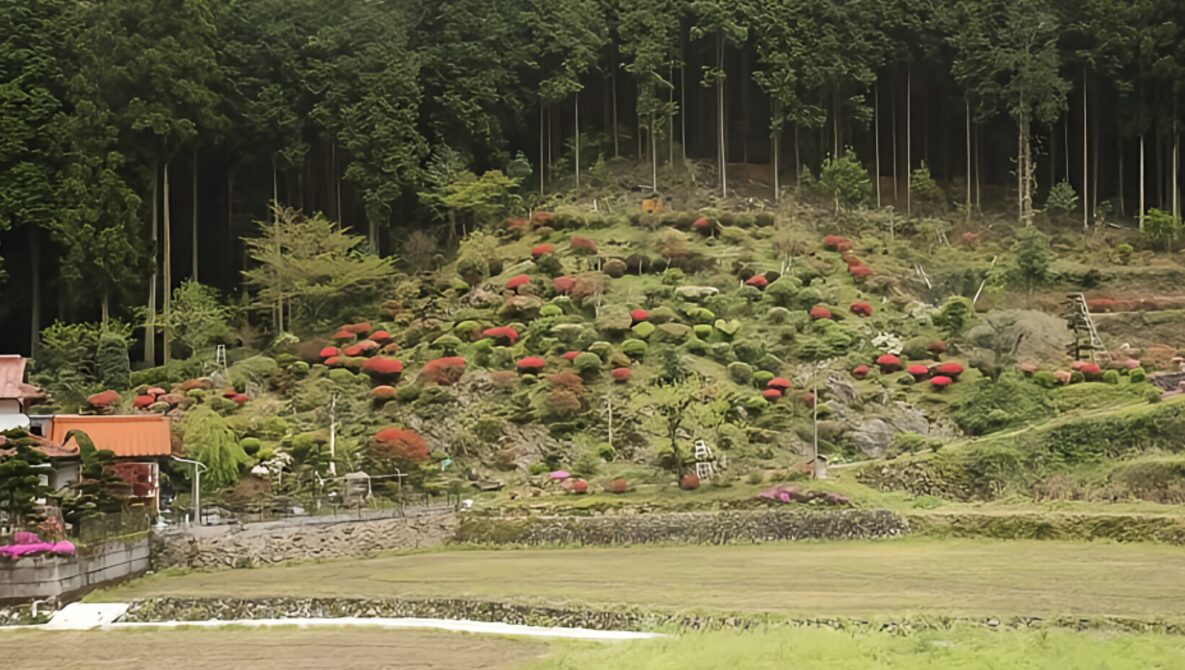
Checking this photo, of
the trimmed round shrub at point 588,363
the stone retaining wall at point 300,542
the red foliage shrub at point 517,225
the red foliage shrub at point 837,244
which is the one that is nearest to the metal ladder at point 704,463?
the trimmed round shrub at point 588,363

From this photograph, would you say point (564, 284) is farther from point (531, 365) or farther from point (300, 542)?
point (300, 542)

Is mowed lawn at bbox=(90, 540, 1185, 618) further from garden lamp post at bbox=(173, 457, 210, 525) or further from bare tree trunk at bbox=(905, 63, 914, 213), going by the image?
bare tree trunk at bbox=(905, 63, 914, 213)

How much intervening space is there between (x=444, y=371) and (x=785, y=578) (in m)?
16.5

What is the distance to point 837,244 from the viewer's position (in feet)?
155

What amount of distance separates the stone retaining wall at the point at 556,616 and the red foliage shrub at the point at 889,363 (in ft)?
64.4

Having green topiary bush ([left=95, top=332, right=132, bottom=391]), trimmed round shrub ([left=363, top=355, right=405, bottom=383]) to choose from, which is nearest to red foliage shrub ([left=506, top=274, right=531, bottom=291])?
trimmed round shrub ([left=363, top=355, right=405, bottom=383])

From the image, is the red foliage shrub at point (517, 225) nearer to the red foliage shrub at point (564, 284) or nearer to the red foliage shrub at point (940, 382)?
the red foliage shrub at point (564, 284)

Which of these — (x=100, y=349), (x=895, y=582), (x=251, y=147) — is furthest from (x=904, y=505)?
(x=251, y=147)

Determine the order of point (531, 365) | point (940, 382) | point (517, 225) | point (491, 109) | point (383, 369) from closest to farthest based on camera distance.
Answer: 1. point (940, 382)
2. point (531, 365)
3. point (383, 369)
4. point (517, 225)
5. point (491, 109)

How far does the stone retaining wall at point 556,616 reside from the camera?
712 inches

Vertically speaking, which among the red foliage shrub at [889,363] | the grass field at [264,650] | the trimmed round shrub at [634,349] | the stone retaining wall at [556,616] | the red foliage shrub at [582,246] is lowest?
the grass field at [264,650]

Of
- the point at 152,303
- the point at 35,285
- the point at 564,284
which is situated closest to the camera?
the point at 564,284

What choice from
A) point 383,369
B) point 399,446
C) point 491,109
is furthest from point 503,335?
point 491,109

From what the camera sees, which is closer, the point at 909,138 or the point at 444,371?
the point at 444,371
